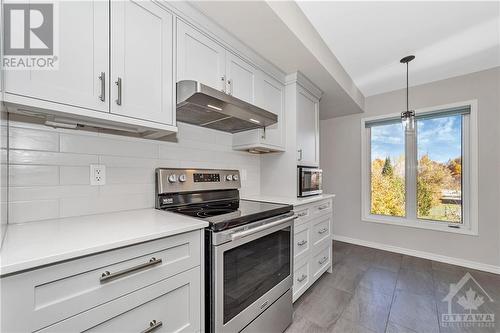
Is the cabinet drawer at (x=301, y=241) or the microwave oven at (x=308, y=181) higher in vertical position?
the microwave oven at (x=308, y=181)

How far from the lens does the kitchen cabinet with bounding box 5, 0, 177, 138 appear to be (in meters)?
0.90

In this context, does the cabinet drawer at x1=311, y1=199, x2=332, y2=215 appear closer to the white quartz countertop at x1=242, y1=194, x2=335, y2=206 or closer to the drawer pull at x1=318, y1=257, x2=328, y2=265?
the white quartz countertop at x1=242, y1=194, x2=335, y2=206

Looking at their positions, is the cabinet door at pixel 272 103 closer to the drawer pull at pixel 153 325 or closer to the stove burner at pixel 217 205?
the stove burner at pixel 217 205

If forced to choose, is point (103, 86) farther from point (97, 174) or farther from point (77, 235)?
point (77, 235)

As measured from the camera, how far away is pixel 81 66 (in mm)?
986

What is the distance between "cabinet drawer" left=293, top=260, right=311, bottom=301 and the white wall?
6.48 feet

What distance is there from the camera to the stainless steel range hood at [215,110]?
1.30 meters

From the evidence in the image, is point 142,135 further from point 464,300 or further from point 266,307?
point 464,300

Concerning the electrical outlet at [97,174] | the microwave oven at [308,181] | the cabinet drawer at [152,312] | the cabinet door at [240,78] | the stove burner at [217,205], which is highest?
the cabinet door at [240,78]

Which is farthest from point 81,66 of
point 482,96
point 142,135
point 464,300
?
point 482,96

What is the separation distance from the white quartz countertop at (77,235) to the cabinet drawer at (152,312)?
0.24 m

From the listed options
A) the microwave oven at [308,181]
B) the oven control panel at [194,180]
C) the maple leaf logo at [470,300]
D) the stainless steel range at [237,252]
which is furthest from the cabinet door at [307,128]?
the maple leaf logo at [470,300]

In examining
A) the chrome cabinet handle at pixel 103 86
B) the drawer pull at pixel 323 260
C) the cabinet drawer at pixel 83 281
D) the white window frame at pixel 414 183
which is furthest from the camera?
the white window frame at pixel 414 183

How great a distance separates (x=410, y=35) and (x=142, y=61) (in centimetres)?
242
